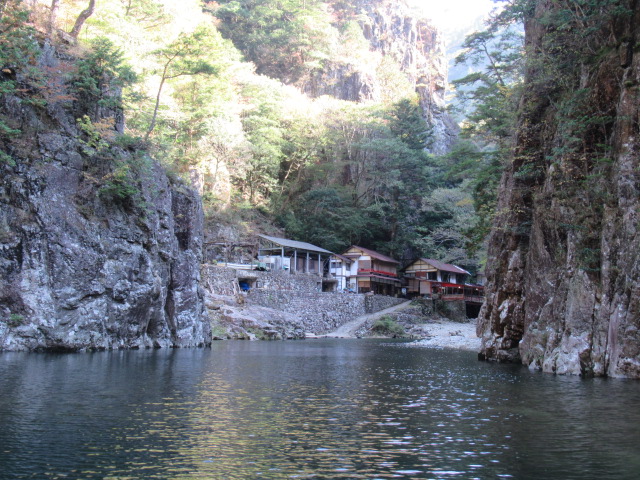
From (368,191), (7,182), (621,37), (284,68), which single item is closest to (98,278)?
(7,182)

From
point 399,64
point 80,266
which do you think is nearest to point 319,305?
point 80,266

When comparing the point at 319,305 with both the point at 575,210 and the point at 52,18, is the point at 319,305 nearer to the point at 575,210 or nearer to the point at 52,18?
the point at 52,18

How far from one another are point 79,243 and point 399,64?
2711 inches

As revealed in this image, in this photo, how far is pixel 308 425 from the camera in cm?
1127

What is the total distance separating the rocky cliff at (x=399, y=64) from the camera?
76.8 meters

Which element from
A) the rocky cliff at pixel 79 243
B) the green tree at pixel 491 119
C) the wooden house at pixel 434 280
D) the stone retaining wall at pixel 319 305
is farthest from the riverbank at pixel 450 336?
the rocky cliff at pixel 79 243

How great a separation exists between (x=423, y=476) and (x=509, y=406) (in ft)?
22.3

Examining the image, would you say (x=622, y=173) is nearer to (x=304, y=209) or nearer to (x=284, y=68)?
(x=304, y=209)

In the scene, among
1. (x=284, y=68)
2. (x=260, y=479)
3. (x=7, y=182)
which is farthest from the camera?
(x=284, y=68)

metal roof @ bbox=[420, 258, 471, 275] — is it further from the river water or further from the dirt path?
the river water

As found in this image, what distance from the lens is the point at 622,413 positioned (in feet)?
40.4

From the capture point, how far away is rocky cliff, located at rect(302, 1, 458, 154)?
76750 millimetres

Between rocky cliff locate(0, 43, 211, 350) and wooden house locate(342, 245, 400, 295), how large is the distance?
95.6ft

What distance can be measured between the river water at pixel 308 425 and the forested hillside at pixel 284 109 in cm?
1590
